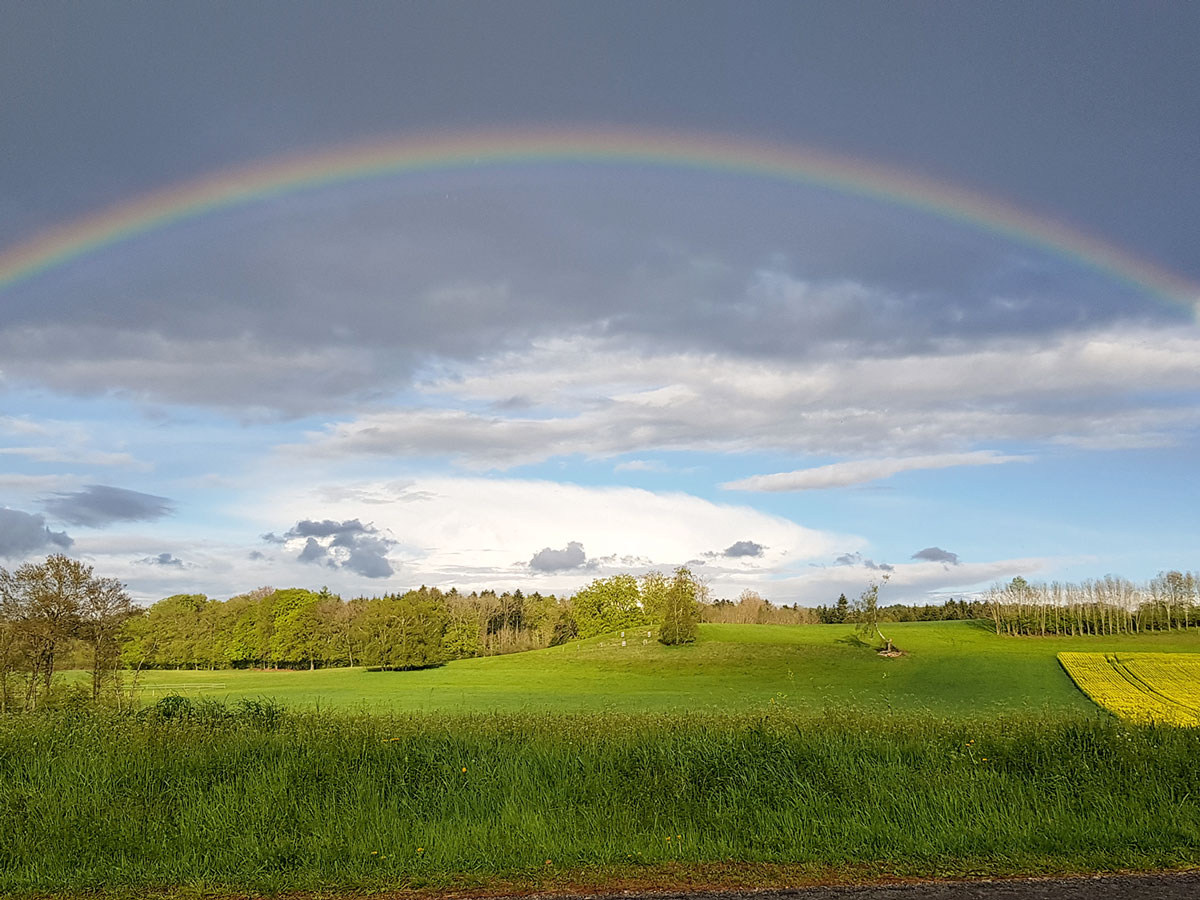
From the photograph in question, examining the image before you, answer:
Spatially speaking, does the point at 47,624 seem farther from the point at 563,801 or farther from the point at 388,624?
the point at 388,624

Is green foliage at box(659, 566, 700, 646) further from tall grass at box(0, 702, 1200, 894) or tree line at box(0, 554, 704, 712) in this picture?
tall grass at box(0, 702, 1200, 894)

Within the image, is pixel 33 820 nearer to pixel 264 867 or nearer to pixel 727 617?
pixel 264 867

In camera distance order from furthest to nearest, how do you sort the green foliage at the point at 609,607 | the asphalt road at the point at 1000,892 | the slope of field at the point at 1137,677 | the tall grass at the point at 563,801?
the green foliage at the point at 609,607
the slope of field at the point at 1137,677
the tall grass at the point at 563,801
the asphalt road at the point at 1000,892

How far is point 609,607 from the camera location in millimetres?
134375

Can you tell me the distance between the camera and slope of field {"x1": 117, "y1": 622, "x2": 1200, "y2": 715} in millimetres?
55000

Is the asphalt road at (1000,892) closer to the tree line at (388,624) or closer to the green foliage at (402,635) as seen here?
the tree line at (388,624)

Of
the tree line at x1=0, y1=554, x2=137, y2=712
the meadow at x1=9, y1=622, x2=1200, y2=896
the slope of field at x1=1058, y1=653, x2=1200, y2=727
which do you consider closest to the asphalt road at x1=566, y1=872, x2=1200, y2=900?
the meadow at x1=9, y1=622, x2=1200, y2=896

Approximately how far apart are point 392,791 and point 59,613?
53.8ft

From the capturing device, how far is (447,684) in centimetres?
7331

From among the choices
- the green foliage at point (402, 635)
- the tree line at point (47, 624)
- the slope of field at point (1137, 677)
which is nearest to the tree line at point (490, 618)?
the green foliage at point (402, 635)

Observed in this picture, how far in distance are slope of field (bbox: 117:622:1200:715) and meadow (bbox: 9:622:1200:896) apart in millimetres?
35447

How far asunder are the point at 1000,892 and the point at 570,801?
14.8ft

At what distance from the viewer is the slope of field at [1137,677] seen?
51.1 m

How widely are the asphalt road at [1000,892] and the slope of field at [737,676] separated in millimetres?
40150
